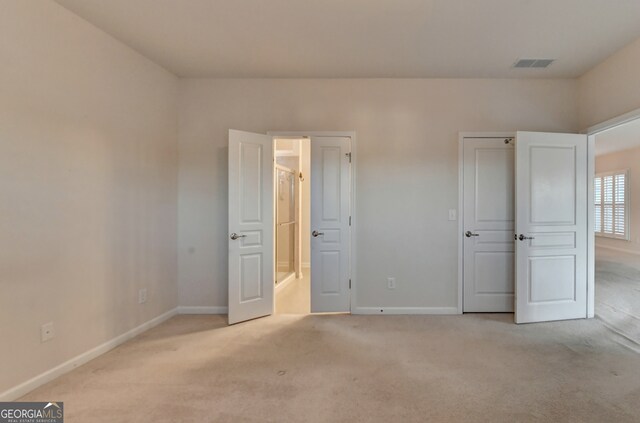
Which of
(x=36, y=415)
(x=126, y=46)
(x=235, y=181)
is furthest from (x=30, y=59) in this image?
(x=36, y=415)

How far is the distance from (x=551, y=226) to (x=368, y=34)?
9.25ft

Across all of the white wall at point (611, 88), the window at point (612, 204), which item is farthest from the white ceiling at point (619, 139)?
the white wall at point (611, 88)

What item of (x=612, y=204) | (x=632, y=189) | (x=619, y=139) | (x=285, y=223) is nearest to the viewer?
(x=285, y=223)

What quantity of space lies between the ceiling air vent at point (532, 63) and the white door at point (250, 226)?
110 inches

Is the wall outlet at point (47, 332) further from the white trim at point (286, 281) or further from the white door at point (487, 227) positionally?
the white door at point (487, 227)

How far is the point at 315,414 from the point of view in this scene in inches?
72.3

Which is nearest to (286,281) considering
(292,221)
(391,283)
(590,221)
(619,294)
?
(292,221)

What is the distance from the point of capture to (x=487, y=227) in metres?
3.56

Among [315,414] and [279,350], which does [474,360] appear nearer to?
[315,414]

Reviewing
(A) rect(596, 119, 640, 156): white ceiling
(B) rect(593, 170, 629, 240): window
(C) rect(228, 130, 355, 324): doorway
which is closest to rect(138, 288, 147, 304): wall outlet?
(C) rect(228, 130, 355, 324): doorway

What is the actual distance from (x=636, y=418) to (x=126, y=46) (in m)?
4.78

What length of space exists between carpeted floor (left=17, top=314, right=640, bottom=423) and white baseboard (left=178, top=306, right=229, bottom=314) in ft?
1.23

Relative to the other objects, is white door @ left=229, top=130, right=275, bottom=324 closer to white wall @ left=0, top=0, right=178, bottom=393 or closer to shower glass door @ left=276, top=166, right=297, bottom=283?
white wall @ left=0, top=0, right=178, bottom=393

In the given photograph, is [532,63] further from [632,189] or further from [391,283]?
[632,189]
